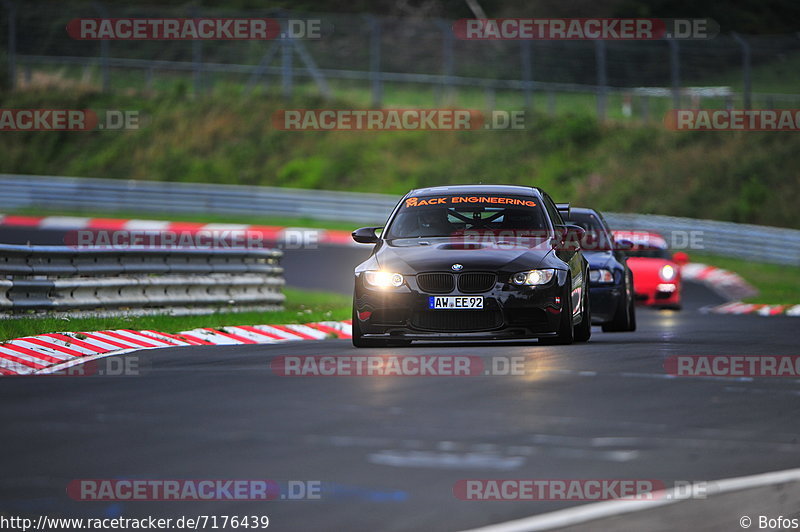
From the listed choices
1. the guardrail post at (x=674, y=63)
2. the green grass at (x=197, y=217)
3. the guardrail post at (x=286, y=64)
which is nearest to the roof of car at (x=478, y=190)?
the green grass at (x=197, y=217)

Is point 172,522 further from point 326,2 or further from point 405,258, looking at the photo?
point 326,2

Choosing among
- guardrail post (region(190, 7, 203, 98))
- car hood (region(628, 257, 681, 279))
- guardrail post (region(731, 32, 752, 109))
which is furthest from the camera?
guardrail post (region(190, 7, 203, 98))

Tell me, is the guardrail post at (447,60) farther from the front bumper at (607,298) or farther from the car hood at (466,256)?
the car hood at (466,256)

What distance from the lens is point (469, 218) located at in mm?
13844

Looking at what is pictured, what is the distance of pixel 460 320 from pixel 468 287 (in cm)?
29

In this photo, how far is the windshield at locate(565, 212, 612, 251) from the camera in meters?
17.2

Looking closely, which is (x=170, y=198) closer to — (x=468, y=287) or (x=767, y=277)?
(x=767, y=277)

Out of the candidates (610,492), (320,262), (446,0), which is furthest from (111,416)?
(446,0)

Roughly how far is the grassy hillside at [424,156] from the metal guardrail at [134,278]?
2224 centimetres

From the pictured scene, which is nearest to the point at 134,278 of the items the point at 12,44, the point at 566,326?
the point at 566,326

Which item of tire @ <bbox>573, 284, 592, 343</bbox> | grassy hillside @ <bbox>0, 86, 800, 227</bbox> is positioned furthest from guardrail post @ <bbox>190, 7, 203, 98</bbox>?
tire @ <bbox>573, 284, 592, 343</bbox>

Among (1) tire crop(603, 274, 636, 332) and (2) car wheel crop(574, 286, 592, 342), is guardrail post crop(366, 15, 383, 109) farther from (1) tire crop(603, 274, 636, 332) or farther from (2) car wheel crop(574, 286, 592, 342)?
(2) car wheel crop(574, 286, 592, 342)

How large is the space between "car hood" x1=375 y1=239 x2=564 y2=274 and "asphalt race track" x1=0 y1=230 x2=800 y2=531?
1.07 metres

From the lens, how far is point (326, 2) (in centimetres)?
6253
